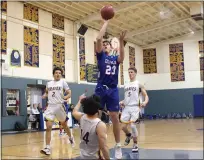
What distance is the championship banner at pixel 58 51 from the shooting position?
1597 cm

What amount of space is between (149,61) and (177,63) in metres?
2.36

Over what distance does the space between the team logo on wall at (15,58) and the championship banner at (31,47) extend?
17.4 inches

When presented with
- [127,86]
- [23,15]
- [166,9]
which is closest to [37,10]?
[23,15]

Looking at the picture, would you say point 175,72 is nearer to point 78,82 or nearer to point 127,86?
point 78,82

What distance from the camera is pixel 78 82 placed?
17266mm

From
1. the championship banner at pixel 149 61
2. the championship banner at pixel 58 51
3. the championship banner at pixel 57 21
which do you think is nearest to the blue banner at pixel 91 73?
the championship banner at pixel 58 51

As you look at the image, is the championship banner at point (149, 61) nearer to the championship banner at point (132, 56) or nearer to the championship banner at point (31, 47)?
the championship banner at point (132, 56)

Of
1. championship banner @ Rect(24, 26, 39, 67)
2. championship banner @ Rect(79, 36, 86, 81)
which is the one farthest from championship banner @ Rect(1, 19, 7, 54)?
championship banner @ Rect(79, 36, 86, 81)

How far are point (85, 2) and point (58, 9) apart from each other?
1.44m

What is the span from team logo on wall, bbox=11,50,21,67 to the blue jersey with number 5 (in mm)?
9414

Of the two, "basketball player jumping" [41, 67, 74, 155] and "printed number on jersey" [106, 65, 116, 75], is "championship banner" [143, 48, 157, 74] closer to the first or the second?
"basketball player jumping" [41, 67, 74, 155]

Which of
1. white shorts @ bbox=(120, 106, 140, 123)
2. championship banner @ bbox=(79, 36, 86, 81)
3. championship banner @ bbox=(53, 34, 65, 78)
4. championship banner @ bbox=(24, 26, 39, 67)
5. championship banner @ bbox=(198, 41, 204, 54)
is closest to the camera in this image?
white shorts @ bbox=(120, 106, 140, 123)

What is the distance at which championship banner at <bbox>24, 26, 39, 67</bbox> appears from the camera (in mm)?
14202

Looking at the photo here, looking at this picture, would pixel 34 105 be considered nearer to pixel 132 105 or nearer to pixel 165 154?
pixel 132 105
